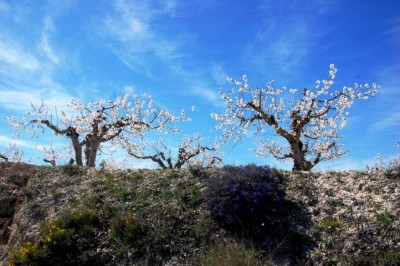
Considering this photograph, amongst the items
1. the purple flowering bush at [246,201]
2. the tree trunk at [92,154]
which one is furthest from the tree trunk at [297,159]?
the tree trunk at [92,154]

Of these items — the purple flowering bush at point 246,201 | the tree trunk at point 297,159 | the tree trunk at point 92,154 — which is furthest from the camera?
the tree trunk at point 92,154

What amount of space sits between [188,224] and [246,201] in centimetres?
142

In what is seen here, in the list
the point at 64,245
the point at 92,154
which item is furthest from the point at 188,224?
the point at 92,154

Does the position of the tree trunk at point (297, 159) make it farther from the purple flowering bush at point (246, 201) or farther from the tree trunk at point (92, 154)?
the tree trunk at point (92, 154)

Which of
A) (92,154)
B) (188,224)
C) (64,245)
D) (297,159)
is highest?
(92,154)

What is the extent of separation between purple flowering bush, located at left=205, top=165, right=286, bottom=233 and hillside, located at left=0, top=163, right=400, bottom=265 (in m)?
0.15

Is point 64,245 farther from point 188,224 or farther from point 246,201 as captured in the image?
point 246,201

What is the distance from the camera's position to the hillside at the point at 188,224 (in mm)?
7426

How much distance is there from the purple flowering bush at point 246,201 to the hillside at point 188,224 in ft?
0.51

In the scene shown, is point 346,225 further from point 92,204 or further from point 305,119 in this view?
point 305,119

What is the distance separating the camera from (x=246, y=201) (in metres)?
8.35

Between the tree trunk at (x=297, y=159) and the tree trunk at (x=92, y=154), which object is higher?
the tree trunk at (x=92, y=154)

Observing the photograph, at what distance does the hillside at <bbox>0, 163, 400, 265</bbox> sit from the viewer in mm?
7426

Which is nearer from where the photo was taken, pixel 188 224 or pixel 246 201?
pixel 246 201
